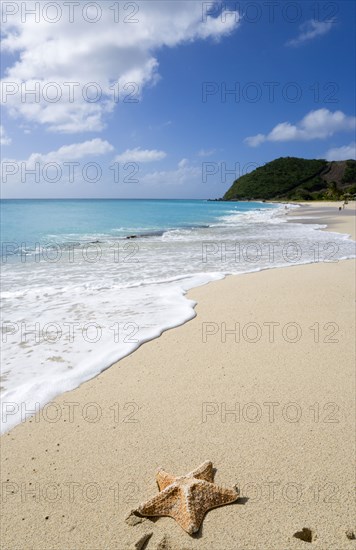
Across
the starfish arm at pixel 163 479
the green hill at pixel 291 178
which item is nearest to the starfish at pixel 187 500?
the starfish arm at pixel 163 479

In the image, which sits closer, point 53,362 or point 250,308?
point 53,362

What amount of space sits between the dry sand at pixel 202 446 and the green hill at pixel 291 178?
5708 inches

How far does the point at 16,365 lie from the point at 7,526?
8.52 feet

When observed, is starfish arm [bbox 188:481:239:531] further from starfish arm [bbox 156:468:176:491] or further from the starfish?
starfish arm [bbox 156:468:176:491]

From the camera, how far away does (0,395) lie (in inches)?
163

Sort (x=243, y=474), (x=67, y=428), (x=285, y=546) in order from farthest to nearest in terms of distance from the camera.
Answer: (x=67, y=428) → (x=243, y=474) → (x=285, y=546)

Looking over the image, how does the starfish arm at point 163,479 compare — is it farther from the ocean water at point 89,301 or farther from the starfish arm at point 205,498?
the ocean water at point 89,301

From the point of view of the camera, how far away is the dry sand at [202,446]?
2471mm

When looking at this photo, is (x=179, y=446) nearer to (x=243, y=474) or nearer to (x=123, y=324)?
(x=243, y=474)

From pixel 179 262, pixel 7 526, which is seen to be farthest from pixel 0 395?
pixel 179 262

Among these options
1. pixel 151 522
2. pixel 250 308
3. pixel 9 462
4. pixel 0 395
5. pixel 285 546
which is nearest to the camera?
pixel 285 546

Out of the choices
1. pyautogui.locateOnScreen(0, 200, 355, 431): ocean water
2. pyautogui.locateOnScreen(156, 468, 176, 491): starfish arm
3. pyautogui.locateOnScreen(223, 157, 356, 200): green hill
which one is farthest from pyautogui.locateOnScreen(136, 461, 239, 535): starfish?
pyautogui.locateOnScreen(223, 157, 356, 200): green hill

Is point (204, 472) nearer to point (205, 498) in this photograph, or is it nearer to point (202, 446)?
point (205, 498)

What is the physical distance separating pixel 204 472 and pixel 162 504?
1.37ft
